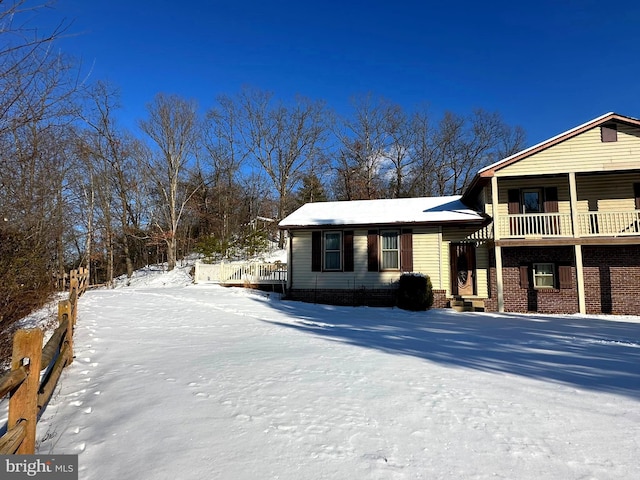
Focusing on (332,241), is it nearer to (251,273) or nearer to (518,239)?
(251,273)

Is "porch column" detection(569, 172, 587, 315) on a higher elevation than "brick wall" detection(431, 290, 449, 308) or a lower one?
higher

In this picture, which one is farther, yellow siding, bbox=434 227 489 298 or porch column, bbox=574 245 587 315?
yellow siding, bbox=434 227 489 298

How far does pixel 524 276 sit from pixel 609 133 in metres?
5.91

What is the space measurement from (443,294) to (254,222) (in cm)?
2026

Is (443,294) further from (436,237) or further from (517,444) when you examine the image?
(517,444)

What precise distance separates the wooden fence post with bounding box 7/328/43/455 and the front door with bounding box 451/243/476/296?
1473cm

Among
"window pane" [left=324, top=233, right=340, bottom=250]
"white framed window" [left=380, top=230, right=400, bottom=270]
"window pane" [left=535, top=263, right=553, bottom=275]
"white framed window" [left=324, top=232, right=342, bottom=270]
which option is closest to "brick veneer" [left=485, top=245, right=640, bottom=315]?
"window pane" [left=535, top=263, right=553, bottom=275]

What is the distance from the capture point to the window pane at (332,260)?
15797 millimetres

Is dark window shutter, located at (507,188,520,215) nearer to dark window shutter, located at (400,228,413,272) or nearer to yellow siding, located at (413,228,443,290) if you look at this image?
yellow siding, located at (413,228,443,290)

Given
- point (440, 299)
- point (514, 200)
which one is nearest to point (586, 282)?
point (514, 200)

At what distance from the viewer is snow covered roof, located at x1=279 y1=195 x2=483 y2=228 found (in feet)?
48.9

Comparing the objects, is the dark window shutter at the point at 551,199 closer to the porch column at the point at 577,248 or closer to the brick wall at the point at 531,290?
the porch column at the point at 577,248

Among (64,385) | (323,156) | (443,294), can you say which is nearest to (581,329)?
(443,294)

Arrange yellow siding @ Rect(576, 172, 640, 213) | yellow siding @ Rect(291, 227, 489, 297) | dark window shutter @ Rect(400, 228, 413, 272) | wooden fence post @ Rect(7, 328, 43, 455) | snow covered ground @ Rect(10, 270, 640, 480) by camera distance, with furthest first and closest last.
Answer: dark window shutter @ Rect(400, 228, 413, 272) < yellow siding @ Rect(291, 227, 489, 297) < yellow siding @ Rect(576, 172, 640, 213) < snow covered ground @ Rect(10, 270, 640, 480) < wooden fence post @ Rect(7, 328, 43, 455)
